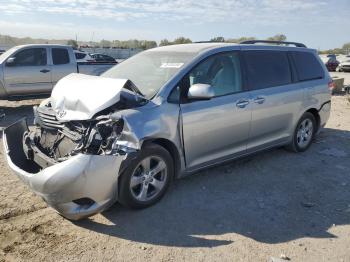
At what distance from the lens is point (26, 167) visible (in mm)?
Answer: 4281

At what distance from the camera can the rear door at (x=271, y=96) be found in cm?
524

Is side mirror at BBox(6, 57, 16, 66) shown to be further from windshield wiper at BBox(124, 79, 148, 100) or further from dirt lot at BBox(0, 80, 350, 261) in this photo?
windshield wiper at BBox(124, 79, 148, 100)

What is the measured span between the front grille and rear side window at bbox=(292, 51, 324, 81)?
13.1ft

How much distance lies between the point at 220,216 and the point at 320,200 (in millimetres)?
1423

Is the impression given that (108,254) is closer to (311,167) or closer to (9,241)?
(9,241)

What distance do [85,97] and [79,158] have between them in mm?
848

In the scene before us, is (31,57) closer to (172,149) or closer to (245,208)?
(172,149)

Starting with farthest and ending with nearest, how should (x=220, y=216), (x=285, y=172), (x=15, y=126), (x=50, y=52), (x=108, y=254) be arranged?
(x=50, y=52) < (x=285, y=172) < (x=15, y=126) < (x=220, y=216) < (x=108, y=254)

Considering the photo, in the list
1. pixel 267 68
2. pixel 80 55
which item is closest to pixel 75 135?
pixel 267 68

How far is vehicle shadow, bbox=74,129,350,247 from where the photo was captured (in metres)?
3.80

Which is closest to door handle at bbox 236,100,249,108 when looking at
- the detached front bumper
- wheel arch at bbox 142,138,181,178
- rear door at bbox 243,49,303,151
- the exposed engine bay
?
rear door at bbox 243,49,303,151

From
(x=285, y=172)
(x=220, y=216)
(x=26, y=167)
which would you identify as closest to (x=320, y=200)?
(x=285, y=172)

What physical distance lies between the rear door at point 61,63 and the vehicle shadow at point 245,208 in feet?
23.7

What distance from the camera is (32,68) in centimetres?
1065
